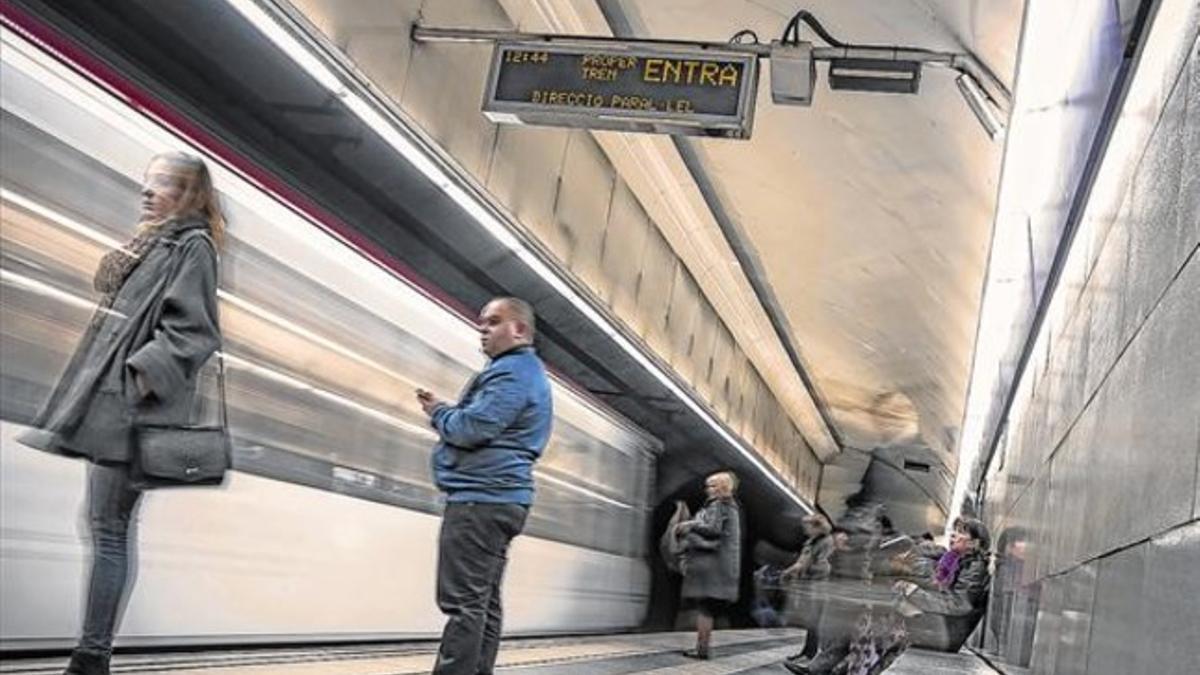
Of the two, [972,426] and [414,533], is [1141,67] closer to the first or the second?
[414,533]

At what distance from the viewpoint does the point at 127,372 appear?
3.05 meters

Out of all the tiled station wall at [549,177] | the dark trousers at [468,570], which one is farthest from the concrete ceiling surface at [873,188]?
the dark trousers at [468,570]

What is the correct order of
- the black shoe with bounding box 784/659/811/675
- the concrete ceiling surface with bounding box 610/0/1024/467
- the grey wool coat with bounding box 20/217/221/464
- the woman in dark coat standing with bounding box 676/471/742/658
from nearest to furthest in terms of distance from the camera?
the grey wool coat with bounding box 20/217/221/464 < the concrete ceiling surface with bounding box 610/0/1024/467 < the black shoe with bounding box 784/659/811/675 < the woman in dark coat standing with bounding box 676/471/742/658

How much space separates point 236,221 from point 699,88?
7.07 ft

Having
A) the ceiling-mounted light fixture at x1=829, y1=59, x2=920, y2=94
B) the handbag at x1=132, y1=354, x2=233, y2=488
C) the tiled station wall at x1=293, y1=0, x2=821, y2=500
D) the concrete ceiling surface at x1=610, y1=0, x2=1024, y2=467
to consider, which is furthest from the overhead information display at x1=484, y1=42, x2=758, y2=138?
the handbag at x1=132, y1=354, x2=233, y2=488

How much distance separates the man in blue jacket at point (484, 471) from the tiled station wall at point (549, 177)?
2.14 m

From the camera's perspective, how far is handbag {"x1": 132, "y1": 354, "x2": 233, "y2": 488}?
9.89 ft

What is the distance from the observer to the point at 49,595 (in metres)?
3.80

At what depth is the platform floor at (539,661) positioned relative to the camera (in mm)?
4246

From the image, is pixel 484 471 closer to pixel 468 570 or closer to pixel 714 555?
pixel 468 570

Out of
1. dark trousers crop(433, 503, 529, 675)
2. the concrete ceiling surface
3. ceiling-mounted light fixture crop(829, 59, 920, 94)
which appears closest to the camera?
dark trousers crop(433, 503, 529, 675)

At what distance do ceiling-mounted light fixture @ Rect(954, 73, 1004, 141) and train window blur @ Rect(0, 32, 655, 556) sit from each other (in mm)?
3035

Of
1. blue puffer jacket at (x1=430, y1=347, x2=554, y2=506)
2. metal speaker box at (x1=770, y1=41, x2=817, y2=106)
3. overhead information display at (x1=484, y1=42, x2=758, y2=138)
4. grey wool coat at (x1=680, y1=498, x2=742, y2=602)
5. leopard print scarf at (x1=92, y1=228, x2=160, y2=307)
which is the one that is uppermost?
metal speaker box at (x1=770, y1=41, x2=817, y2=106)

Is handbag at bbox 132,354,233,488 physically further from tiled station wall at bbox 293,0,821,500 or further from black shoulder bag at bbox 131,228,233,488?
tiled station wall at bbox 293,0,821,500
